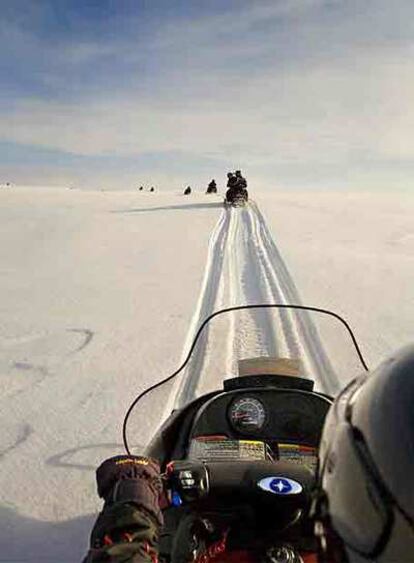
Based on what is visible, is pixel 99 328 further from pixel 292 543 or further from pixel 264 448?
pixel 292 543

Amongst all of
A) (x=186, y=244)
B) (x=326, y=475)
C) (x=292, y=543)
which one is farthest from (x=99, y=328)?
(x=186, y=244)

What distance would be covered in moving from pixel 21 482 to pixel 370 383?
6.77 ft

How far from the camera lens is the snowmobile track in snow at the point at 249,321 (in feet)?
13.3

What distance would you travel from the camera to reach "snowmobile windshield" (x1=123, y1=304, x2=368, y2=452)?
3.13 meters

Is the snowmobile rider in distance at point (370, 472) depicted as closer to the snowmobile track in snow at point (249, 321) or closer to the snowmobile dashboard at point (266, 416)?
the snowmobile dashboard at point (266, 416)

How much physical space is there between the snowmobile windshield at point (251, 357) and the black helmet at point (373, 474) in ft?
5.87

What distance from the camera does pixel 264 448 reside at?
2471mm

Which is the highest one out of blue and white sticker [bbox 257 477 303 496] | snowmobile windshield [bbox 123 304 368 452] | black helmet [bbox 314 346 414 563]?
black helmet [bbox 314 346 414 563]

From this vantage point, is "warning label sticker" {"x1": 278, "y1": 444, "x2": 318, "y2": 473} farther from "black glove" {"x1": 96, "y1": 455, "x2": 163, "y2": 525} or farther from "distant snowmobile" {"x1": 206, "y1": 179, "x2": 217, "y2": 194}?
"distant snowmobile" {"x1": 206, "y1": 179, "x2": 217, "y2": 194}

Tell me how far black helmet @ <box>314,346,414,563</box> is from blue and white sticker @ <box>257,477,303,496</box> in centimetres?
55

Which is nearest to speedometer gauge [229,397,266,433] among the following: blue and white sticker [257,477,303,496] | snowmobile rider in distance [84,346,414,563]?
blue and white sticker [257,477,303,496]

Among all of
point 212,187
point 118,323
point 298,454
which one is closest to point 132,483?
point 298,454

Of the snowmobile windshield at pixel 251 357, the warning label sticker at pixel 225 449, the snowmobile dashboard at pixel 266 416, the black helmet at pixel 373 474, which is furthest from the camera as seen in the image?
the snowmobile windshield at pixel 251 357

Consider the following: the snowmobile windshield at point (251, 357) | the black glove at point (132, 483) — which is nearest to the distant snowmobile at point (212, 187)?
the snowmobile windshield at point (251, 357)
